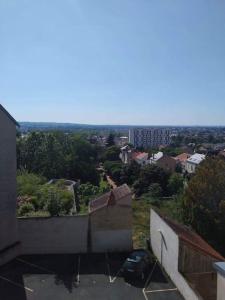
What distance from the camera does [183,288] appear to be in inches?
602

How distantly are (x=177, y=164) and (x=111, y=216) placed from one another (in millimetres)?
73403

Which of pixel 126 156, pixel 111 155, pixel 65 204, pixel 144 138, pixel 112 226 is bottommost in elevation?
pixel 144 138

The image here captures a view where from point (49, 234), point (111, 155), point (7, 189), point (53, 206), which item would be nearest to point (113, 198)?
point (53, 206)

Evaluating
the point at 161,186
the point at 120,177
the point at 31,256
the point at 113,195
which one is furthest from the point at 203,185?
the point at 120,177

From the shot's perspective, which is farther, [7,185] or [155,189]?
[155,189]

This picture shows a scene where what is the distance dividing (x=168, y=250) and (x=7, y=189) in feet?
28.9

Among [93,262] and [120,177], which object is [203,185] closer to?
[93,262]

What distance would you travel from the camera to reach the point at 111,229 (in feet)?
66.2

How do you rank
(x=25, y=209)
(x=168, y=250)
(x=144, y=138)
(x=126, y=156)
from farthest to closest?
(x=144, y=138) → (x=126, y=156) → (x=25, y=209) → (x=168, y=250)

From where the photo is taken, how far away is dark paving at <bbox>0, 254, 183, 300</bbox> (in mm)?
15516

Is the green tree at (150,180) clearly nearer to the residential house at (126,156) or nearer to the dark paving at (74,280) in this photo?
the residential house at (126,156)

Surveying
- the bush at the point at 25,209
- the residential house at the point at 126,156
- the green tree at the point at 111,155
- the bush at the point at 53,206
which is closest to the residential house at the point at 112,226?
the bush at the point at 53,206

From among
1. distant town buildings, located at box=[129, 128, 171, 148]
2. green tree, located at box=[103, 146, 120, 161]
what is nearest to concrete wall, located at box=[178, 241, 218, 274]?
green tree, located at box=[103, 146, 120, 161]

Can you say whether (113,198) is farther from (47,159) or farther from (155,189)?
(155,189)
